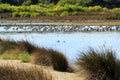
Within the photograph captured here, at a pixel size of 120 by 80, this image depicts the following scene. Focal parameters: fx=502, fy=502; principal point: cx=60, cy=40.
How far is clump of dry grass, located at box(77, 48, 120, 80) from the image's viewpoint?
41.0 feet

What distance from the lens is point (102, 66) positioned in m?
12.6

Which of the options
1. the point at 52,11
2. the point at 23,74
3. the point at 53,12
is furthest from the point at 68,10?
the point at 23,74

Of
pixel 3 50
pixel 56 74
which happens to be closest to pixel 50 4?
pixel 3 50

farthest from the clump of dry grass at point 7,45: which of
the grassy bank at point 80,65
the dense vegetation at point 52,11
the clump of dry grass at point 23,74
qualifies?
the dense vegetation at point 52,11

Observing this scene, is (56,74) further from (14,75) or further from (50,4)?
(50,4)

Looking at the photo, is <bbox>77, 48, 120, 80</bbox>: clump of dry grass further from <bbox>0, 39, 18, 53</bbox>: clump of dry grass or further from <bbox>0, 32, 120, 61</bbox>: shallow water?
<bbox>0, 39, 18, 53</bbox>: clump of dry grass

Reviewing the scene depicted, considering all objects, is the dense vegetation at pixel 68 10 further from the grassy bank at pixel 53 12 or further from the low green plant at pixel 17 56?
the low green plant at pixel 17 56

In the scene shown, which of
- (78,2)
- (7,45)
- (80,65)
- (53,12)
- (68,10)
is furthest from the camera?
(78,2)

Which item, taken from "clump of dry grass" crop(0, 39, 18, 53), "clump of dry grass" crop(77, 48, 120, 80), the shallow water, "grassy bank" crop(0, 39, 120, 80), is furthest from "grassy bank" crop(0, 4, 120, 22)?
"clump of dry grass" crop(77, 48, 120, 80)

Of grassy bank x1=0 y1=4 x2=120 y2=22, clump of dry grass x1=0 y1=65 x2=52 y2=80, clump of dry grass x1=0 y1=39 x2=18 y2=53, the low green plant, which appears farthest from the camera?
grassy bank x1=0 y1=4 x2=120 y2=22

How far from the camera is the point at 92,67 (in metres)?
12.7

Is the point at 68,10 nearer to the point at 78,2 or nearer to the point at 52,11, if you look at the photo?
the point at 52,11

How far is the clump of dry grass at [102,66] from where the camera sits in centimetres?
1249

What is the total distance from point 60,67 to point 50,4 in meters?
103
